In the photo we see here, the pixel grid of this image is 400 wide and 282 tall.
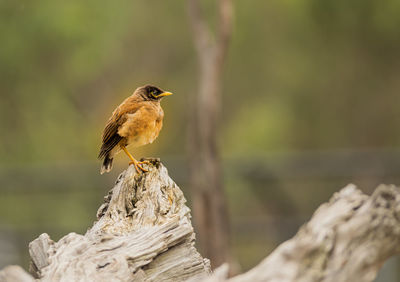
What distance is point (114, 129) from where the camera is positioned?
538 centimetres

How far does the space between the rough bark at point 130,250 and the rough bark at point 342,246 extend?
66cm

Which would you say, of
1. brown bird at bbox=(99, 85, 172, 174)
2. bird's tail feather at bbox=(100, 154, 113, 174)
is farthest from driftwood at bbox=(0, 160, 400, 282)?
bird's tail feather at bbox=(100, 154, 113, 174)

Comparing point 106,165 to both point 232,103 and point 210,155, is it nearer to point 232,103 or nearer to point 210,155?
point 210,155

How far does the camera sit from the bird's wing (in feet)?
17.6

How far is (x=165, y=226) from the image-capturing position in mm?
3896

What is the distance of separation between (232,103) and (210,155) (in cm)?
1247

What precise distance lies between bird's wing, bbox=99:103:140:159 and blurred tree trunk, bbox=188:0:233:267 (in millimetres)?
6537

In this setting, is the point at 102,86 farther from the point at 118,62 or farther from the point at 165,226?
the point at 165,226

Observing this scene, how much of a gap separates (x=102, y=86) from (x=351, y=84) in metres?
7.54

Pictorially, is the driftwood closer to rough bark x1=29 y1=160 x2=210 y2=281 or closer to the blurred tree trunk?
rough bark x1=29 y1=160 x2=210 y2=281

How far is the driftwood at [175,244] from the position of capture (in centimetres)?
307

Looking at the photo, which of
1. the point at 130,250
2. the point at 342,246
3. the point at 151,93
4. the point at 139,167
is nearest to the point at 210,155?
the point at 151,93

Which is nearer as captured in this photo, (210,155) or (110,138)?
(110,138)

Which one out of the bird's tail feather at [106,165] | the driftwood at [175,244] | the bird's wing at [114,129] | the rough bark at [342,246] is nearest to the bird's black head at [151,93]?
the bird's wing at [114,129]
